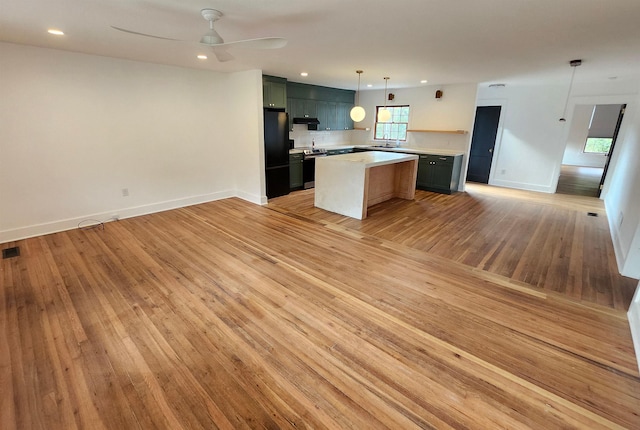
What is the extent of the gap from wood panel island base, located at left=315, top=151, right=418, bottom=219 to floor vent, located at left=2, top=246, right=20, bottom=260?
13.4 ft

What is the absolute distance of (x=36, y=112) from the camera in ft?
12.2

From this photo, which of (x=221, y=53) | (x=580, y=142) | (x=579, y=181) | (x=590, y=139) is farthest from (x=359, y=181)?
(x=590, y=139)

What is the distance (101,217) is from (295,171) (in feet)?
11.9

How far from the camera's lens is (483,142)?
7492 mm

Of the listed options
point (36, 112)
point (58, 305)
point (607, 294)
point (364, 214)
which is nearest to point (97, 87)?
point (36, 112)

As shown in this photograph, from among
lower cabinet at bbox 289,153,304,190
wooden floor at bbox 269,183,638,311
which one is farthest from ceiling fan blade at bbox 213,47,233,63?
lower cabinet at bbox 289,153,304,190

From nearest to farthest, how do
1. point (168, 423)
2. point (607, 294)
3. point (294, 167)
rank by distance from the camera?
point (168, 423) < point (607, 294) < point (294, 167)

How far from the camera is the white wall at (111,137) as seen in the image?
12.0ft

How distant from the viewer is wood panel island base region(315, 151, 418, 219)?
468 cm

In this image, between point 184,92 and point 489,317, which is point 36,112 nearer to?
point 184,92

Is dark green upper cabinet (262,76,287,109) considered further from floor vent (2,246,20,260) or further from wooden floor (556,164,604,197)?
wooden floor (556,164,604,197)

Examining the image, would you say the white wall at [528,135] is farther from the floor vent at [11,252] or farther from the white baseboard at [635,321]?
the floor vent at [11,252]

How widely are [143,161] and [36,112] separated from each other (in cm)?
135

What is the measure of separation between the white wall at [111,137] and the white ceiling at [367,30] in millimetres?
380
